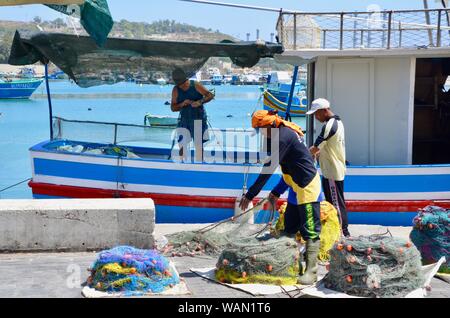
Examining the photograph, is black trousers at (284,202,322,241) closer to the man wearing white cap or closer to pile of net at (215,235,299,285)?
pile of net at (215,235,299,285)

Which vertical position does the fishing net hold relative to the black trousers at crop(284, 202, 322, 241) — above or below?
below

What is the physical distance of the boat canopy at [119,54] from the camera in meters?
9.90

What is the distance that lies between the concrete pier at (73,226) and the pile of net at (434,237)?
264 centimetres

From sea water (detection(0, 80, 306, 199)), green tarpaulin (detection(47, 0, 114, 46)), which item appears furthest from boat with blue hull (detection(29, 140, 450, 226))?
green tarpaulin (detection(47, 0, 114, 46))

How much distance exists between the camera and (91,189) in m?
10.3

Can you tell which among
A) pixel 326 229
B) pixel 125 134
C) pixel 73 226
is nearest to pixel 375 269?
pixel 326 229

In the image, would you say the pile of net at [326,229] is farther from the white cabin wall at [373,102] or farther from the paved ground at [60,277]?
the white cabin wall at [373,102]

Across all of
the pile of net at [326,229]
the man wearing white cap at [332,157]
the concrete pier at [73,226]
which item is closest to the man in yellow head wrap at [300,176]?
the pile of net at [326,229]

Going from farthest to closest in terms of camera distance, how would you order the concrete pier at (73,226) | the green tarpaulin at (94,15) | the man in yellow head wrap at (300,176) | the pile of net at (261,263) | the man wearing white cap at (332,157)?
the man wearing white cap at (332,157)
the green tarpaulin at (94,15)
the concrete pier at (73,226)
the man in yellow head wrap at (300,176)
the pile of net at (261,263)

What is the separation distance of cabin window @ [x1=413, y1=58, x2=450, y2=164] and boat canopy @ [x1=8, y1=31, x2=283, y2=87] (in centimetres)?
337

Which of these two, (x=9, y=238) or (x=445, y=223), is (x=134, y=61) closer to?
(x=9, y=238)

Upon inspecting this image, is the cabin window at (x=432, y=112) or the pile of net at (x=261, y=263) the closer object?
the pile of net at (x=261, y=263)

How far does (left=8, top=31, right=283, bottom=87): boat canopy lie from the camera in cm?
990
